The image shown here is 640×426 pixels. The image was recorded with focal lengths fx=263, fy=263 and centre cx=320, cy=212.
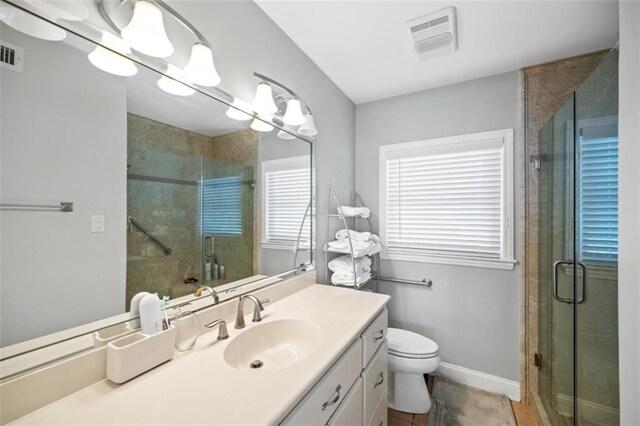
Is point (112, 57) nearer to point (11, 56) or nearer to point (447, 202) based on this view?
point (11, 56)

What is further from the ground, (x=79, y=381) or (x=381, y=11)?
(x=381, y=11)

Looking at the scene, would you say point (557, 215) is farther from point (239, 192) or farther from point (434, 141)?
point (239, 192)

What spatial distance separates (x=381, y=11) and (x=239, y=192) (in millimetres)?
1196

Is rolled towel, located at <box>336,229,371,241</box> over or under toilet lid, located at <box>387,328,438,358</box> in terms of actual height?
over

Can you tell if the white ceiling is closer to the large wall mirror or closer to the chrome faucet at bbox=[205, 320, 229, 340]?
the large wall mirror

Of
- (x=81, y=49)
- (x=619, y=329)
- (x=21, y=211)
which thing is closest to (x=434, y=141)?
(x=619, y=329)

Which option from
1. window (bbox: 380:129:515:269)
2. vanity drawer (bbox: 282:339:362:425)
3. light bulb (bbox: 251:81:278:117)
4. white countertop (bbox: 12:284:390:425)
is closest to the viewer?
white countertop (bbox: 12:284:390:425)

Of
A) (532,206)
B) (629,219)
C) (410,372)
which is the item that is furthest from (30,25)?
(532,206)

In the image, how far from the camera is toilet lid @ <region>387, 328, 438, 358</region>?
1689 mm

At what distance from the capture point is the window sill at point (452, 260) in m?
1.89

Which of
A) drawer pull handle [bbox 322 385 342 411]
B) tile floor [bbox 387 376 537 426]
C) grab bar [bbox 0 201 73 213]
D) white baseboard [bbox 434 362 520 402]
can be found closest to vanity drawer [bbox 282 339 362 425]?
drawer pull handle [bbox 322 385 342 411]

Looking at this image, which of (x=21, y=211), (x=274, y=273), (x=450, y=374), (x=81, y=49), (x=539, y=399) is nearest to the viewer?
(x=21, y=211)

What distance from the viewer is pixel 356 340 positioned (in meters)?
1.08

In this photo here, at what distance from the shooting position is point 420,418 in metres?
1.69
